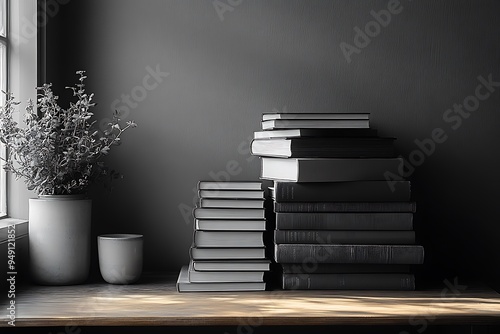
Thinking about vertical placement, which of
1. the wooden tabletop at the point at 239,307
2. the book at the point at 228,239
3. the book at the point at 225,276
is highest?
the book at the point at 228,239

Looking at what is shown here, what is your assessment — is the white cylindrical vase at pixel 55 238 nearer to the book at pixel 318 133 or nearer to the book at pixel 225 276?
the book at pixel 225 276

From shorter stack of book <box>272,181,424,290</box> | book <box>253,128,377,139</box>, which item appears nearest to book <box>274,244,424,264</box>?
shorter stack of book <box>272,181,424,290</box>

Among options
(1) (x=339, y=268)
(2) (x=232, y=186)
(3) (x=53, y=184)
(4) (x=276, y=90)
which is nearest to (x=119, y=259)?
(3) (x=53, y=184)

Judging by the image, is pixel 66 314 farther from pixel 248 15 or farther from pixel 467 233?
pixel 467 233

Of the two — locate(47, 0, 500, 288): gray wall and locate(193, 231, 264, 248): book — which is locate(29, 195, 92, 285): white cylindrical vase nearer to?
locate(47, 0, 500, 288): gray wall

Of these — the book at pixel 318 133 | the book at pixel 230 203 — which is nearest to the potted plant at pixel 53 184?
the book at pixel 230 203

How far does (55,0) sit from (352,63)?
101cm

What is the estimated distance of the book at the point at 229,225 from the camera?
6.45 feet

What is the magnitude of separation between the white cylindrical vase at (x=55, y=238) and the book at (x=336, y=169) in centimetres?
64

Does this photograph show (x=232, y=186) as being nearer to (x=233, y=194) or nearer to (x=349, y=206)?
(x=233, y=194)

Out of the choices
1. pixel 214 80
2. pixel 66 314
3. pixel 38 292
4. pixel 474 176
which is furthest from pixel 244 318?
pixel 474 176

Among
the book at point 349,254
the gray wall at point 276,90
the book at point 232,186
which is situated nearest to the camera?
the book at point 349,254

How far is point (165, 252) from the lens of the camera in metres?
2.26

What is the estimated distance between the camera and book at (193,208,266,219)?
198 centimetres
